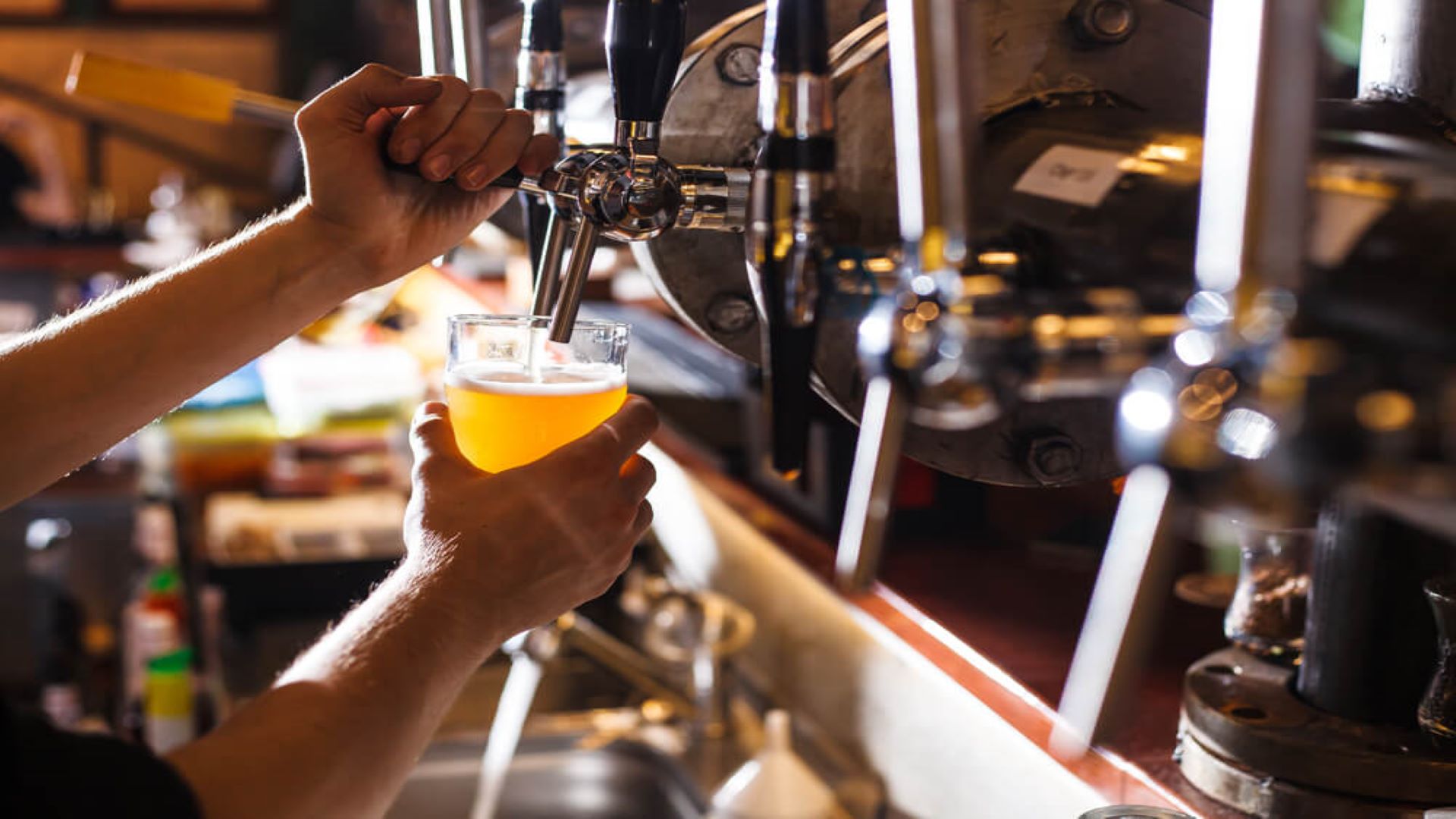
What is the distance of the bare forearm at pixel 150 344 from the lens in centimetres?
128

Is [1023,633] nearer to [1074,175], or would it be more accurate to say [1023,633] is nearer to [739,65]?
[739,65]

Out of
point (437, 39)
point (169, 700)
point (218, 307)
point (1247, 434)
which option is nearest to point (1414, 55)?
point (1247, 434)

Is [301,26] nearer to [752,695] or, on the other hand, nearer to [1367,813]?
[752,695]

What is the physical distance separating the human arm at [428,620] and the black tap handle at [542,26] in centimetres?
27

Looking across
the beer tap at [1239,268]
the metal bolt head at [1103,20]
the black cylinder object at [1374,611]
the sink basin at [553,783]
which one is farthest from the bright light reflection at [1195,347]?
the sink basin at [553,783]

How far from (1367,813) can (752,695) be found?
1.54m

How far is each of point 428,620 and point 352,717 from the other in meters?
0.08

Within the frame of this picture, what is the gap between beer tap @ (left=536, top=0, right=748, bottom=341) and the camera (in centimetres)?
81

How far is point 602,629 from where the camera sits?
9.64 ft

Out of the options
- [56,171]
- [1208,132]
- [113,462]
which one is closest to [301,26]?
[56,171]

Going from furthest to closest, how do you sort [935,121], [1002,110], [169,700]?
[169,700] → [1002,110] → [935,121]

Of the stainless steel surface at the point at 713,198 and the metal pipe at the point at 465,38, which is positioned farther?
the metal pipe at the point at 465,38

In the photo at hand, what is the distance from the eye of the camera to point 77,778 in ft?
2.41

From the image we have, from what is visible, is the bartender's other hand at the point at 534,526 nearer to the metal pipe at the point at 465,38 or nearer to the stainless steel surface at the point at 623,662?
the metal pipe at the point at 465,38
